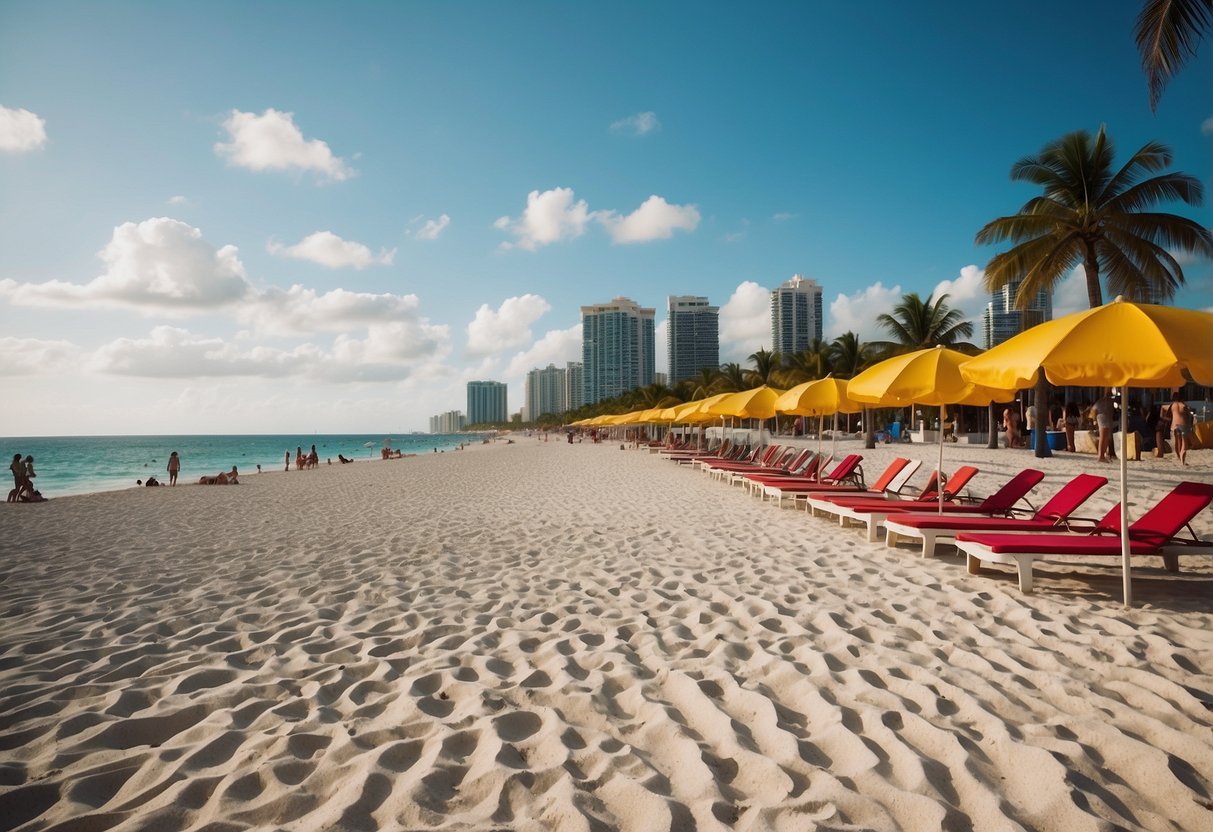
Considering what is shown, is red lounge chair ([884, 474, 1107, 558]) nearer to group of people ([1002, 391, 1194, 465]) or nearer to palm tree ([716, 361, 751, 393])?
group of people ([1002, 391, 1194, 465])

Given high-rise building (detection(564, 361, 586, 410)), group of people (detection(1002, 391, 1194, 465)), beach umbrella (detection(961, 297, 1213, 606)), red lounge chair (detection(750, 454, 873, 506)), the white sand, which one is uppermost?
high-rise building (detection(564, 361, 586, 410))

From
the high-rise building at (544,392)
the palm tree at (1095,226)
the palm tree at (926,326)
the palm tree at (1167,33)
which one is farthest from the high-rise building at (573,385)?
the palm tree at (1167,33)

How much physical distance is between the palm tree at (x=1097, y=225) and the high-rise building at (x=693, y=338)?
7183 centimetres

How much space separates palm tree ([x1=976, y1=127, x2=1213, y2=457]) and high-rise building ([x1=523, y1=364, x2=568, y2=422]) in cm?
13694

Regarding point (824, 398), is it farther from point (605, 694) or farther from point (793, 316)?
point (793, 316)

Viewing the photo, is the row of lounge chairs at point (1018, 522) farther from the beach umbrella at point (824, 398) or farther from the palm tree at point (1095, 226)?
the palm tree at point (1095, 226)

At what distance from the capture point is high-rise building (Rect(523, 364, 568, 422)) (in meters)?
162

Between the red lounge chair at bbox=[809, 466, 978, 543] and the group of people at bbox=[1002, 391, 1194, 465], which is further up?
the group of people at bbox=[1002, 391, 1194, 465]

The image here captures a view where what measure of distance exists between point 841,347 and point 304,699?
35.6m

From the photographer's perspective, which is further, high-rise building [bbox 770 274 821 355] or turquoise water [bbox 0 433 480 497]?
high-rise building [bbox 770 274 821 355]

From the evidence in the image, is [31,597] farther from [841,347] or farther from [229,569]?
[841,347]

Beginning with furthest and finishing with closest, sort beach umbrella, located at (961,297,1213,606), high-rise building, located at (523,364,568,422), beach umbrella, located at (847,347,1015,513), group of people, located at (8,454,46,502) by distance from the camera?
high-rise building, located at (523,364,568,422) → group of people, located at (8,454,46,502) → beach umbrella, located at (847,347,1015,513) → beach umbrella, located at (961,297,1213,606)

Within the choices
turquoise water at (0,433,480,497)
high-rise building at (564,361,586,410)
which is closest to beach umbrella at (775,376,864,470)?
turquoise water at (0,433,480,497)

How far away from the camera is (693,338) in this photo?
3533 inches
